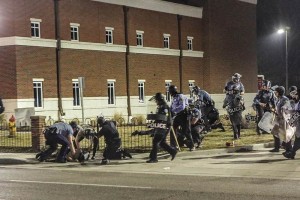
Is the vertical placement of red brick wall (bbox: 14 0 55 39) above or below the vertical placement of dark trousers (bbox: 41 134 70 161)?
above

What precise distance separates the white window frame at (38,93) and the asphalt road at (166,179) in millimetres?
19193

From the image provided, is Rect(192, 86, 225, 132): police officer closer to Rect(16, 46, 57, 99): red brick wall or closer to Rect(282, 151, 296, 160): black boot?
Rect(282, 151, 296, 160): black boot

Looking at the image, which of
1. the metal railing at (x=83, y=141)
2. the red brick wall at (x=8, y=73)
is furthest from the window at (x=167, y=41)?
the metal railing at (x=83, y=141)

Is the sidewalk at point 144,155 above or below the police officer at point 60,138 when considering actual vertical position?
below

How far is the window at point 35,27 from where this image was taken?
3428cm

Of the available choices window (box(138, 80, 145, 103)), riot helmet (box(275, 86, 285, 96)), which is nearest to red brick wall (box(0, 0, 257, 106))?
window (box(138, 80, 145, 103))

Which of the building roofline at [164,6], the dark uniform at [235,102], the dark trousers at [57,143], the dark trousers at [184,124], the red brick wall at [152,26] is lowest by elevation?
the dark trousers at [57,143]

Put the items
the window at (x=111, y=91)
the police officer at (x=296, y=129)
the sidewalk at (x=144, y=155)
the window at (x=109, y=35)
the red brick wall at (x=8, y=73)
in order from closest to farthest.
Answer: the police officer at (x=296, y=129) → the sidewalk at (x=144, y=155) → the red brick wall at (x=8, y=73) → the window at (x=109, y=35) → the window at (x=111, y=91)

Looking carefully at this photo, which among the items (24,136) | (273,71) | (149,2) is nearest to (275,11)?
(273,71)

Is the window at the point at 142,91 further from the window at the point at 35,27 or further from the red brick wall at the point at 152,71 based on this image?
the window at the point at 35,27

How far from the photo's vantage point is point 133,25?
137 ft

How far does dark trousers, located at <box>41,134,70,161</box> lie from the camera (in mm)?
15328

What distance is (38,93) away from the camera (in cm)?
3459

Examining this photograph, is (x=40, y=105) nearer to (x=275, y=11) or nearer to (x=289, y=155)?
(x=289, y=155)
